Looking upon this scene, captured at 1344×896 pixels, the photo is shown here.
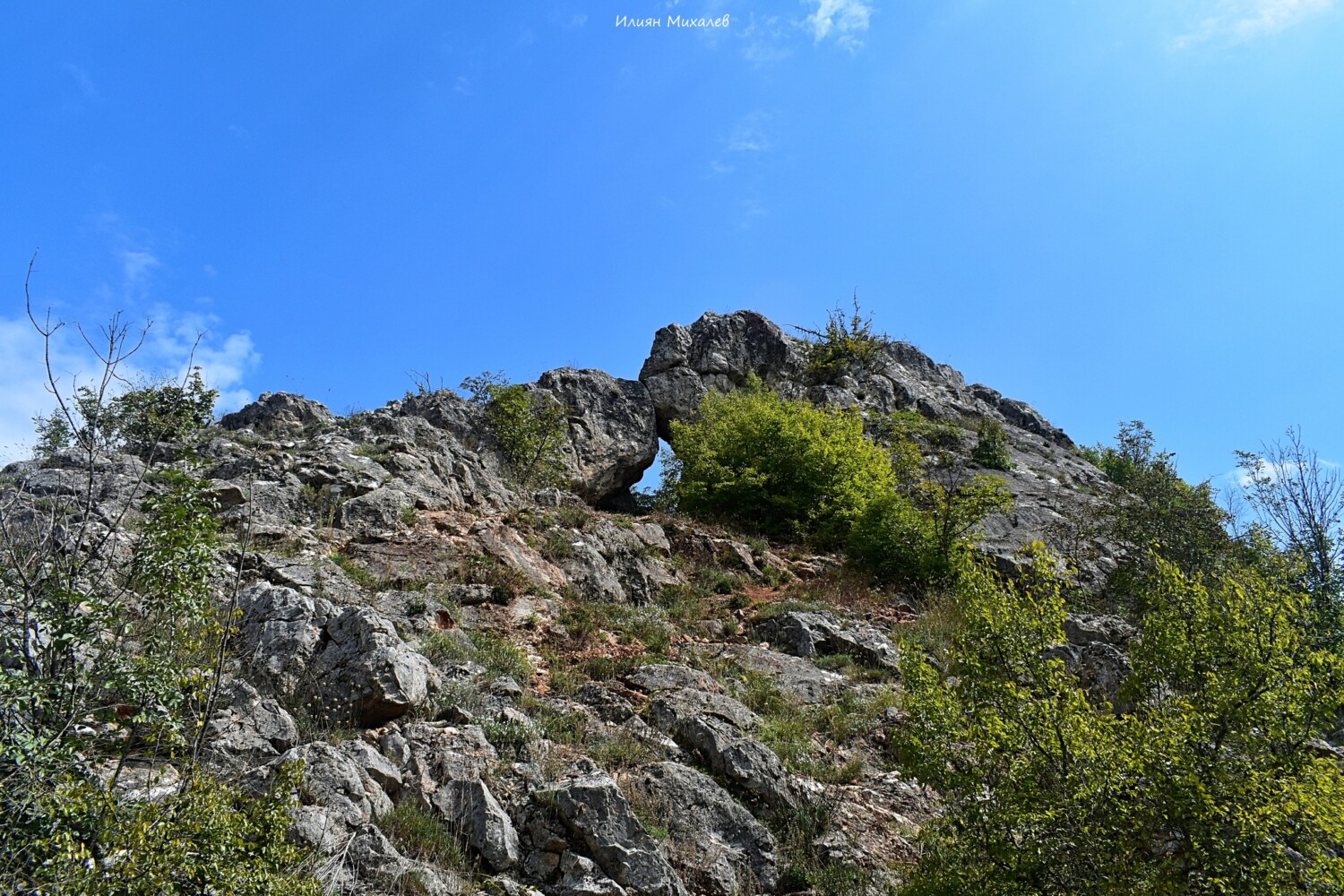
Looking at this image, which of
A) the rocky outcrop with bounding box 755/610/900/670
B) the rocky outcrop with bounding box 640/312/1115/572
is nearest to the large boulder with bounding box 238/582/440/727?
the rocky outcrop with bounding box 755/610/900/670

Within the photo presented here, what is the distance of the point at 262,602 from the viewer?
8.84m

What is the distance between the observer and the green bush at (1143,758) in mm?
4832

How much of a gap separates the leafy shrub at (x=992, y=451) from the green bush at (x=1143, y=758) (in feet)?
68.1

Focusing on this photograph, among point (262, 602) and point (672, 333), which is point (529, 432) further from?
point (262, 602)

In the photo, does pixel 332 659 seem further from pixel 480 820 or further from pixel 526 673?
pixel 480 820

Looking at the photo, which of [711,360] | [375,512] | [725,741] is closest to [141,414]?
[375,512]

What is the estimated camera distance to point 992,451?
26.7m

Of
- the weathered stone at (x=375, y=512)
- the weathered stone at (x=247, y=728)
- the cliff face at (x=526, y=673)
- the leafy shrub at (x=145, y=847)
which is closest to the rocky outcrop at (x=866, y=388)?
the cliff face at (x=526, y=673)

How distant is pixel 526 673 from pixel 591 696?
38.3 inches

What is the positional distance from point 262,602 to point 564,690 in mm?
3663

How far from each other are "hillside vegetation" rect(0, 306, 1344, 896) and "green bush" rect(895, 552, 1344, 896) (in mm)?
24

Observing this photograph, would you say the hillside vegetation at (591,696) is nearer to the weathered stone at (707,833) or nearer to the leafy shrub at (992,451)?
the weathered stone at (707,833)

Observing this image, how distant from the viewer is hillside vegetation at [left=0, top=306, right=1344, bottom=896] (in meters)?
4.82

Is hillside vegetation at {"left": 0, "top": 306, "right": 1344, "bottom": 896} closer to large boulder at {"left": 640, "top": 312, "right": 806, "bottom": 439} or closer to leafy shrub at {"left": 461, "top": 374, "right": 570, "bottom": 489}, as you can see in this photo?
leafy shrub at {"left": 461, "top": 374, "right": 570, "bottom": 489}
